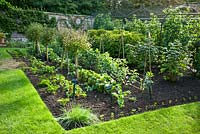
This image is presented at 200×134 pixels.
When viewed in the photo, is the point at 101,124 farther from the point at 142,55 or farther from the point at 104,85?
the point at 142,55

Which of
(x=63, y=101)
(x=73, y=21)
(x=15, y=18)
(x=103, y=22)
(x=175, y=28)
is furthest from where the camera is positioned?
(x=73, y=21)

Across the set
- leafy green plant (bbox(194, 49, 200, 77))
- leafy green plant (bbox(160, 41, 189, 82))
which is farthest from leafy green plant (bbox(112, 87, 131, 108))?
leafy green plant (bbox(194, 49, 200, 77))

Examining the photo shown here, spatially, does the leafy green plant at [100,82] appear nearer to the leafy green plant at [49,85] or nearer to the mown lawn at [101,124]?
the leafy green plant at [49,85]

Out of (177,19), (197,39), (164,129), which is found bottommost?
(164,129)

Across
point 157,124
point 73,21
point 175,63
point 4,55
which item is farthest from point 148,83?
point 73,21

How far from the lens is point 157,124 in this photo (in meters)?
4.27

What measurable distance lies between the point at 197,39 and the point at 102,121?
12.3 ft

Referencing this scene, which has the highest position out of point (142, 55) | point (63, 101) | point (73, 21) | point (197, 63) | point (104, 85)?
point (73, 21)

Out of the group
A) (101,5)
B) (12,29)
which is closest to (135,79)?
(12,29)

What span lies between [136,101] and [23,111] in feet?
6.25

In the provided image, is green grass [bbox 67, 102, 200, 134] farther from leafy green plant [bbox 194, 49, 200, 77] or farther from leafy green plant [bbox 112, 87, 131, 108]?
leafy green plant [bbox 194, 49, 200, 77]

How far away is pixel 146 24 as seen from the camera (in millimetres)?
9070

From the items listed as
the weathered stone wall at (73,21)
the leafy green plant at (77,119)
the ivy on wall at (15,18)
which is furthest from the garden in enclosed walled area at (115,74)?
the weathered stone wall at (73,21)

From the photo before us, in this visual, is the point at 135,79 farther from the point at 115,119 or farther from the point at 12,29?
the point at 12,29
